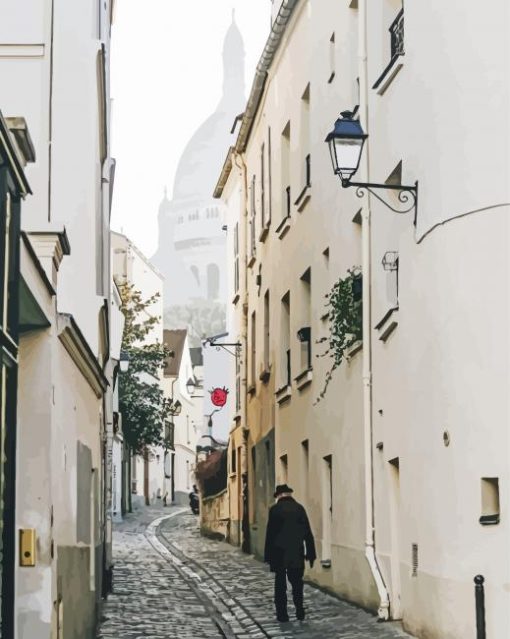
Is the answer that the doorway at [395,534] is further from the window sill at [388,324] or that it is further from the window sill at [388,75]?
the window sill at [388,75]

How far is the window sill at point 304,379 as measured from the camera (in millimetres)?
20719

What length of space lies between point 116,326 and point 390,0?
10.7 meters

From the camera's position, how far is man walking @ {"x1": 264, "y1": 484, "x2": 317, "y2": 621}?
1547 centimetres

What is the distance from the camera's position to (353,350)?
1662cm

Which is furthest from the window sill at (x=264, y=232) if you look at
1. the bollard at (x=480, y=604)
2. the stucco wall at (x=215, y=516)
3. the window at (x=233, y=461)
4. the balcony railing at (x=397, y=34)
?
the bollard at (x=480, y=604)

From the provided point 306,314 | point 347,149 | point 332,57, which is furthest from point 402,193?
point 306,314

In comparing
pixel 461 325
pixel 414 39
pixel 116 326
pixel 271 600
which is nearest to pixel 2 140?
pixel 461 325

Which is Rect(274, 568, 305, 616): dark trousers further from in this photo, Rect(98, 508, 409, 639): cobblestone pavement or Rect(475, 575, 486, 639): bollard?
Rect(475, 575, 486, 639): bollard

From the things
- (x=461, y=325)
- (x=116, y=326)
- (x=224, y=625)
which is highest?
(x=116, y=326)

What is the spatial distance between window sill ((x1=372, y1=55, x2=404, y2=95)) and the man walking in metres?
4.84

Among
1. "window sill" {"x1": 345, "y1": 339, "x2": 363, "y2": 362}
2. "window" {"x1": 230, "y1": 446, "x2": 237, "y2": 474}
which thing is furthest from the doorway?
"window" {"x1": 230, "y1": 446, "x2": 237, "y2": 474}

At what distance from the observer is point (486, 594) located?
11016mm

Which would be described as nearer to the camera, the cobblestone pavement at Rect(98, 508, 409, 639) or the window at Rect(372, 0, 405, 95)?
the cobblestone pavement at Rect(98, 508, 409, 639)

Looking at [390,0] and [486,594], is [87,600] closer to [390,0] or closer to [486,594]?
[486,594]
